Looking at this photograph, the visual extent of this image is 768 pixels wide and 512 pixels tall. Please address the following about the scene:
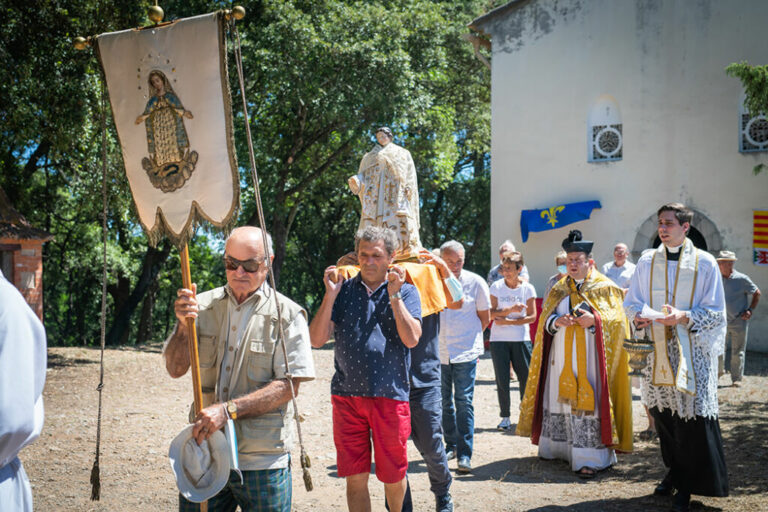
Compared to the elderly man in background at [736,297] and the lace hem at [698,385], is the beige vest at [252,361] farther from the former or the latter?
the elderly man in background at [736,297]

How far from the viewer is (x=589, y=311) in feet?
22.9

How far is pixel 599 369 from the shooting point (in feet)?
22.7

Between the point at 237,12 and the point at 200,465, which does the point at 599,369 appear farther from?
the point at 237,12

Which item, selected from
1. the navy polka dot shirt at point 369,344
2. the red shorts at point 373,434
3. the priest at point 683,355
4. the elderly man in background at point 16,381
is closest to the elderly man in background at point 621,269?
the priest at point 683,355

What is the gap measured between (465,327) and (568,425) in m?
1.42

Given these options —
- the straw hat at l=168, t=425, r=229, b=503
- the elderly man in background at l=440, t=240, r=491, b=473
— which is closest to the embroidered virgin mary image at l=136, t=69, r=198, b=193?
the straw hat at l=168, t=425, r=229, b=503

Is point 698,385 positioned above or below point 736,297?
below

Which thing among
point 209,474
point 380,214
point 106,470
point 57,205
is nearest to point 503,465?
point 380,214

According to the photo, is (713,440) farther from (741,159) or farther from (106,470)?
(741,159)

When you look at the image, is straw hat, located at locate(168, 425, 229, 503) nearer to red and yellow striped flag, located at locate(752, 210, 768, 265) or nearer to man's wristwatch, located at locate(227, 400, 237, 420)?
man's wristwatch, located at locate(227, 400, 237, 420)

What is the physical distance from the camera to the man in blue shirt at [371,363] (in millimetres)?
4430

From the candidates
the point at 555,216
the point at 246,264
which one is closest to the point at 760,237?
the point at 555,216

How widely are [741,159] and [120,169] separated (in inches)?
526

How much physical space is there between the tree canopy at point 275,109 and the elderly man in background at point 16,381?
336 inches
